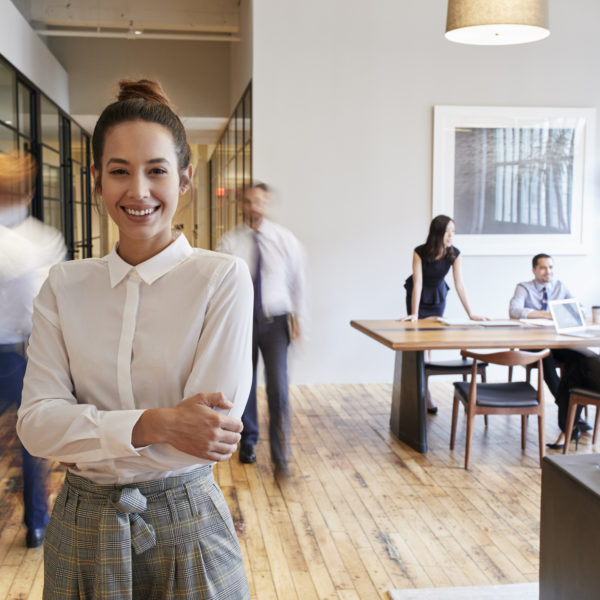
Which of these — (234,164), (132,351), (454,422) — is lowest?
(454,422)

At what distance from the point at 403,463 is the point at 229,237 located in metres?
1.84

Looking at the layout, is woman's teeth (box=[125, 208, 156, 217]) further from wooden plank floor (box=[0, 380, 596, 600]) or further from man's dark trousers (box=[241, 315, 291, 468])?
man's dark trousers (box=[241, 315, 291, 468])

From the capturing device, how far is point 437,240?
19.7 feet

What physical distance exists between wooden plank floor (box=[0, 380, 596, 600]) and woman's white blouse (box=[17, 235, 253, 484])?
2129 millimetres

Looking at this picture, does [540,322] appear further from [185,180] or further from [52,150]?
[52,150]

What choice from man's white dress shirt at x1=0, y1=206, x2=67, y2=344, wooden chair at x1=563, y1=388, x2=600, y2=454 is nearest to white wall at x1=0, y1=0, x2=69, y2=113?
man's white dress shirt at x1=0, y1=206, x2=67, y2=344

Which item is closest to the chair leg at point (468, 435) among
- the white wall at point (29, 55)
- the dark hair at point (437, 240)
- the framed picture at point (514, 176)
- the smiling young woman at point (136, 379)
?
the dark hair at point (437, 240)

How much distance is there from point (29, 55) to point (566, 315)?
6.18 meters

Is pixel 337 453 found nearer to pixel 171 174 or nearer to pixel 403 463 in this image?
pixel 403 463

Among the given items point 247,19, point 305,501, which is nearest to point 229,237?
point 305,501

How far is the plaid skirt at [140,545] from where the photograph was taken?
110 cm

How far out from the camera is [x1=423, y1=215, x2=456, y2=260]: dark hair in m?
5.95

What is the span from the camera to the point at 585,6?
23.9 ft

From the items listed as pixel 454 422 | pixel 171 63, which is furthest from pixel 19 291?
pixel 171 63
